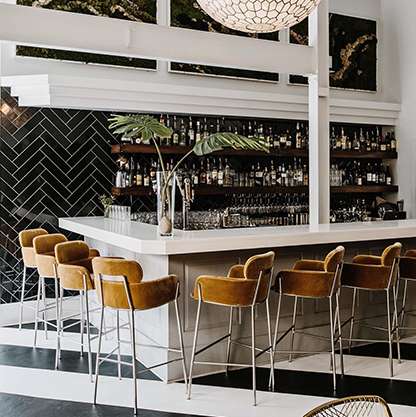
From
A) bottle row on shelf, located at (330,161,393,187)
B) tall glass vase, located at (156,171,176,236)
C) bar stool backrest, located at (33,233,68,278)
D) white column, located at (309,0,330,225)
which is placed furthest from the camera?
bottle row on shelf, located at (330,161,393,187)

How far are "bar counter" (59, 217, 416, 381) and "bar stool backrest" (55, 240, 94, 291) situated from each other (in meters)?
0.21

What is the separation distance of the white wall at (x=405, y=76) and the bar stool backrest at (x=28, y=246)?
5.21m

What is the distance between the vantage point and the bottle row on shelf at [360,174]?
7.89 metres

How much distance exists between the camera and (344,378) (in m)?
4.39

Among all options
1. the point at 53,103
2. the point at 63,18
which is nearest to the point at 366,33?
the point at 53,103

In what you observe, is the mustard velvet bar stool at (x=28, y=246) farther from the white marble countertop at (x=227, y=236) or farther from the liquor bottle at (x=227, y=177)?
the liquor bottle at (x=227, y=177)

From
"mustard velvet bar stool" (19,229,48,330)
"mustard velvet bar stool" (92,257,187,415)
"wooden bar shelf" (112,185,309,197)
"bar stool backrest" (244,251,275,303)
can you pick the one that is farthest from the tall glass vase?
"wooden bar shelf" (112,185,309,197)

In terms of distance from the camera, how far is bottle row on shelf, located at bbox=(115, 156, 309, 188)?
6570mm

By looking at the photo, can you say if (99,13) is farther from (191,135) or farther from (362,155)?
(362,155)

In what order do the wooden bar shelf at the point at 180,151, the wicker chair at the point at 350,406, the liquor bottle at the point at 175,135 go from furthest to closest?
1. the liquor bottle at the point at 175,135
2. the wooden bar shelf at the point at 180,151
3. the wicker chair at the point at 350,406

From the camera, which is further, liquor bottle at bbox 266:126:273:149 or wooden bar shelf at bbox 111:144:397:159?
liquor bottle at bbox 266:126:273:149

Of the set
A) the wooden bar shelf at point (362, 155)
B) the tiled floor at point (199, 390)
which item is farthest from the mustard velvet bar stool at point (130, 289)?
the wooden bar shelf at point (362, 155)

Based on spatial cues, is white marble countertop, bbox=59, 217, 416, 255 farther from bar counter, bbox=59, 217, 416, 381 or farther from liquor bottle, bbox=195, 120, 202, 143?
liquor bottle, bbox=195, 120, 202, 143

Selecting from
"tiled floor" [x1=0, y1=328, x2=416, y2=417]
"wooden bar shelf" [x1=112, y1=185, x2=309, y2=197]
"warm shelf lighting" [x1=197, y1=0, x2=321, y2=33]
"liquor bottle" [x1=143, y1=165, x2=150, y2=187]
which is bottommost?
"tiled floor" [x1=0, y1=328, x2=416, y2=417]
